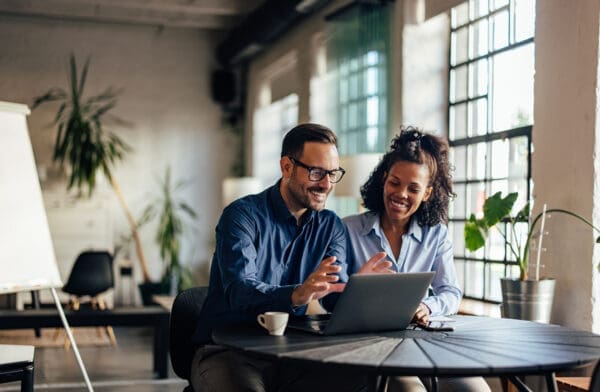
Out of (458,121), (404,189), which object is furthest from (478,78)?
(404,189)

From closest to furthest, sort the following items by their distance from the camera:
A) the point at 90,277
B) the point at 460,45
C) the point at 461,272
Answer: the point at 461,272, the point at 460,45, the point at 90,277

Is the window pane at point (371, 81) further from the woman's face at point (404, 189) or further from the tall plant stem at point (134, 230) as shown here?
the tall plant stem at point (134, 230)

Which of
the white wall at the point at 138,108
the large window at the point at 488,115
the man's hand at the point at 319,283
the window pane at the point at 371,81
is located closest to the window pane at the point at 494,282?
the large window at the point at 488,115

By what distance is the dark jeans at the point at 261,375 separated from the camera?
2.43 m

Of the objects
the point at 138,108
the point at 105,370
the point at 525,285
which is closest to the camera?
the point at 525,285

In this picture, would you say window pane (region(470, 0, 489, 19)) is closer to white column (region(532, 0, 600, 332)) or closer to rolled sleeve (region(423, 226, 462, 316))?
white column (region(532, 0, 600, 332))

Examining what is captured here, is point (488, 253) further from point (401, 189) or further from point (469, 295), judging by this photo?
point (401, 189)

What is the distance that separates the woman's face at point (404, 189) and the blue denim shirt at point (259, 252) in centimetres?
27

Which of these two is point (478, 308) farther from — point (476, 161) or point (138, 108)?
point (138, 108)

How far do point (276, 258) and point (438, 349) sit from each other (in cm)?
83

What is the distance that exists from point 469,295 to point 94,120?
18.4ft

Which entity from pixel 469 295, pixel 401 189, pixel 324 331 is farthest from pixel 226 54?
pixel 324 331

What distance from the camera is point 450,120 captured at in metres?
5.76

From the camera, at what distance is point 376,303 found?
86.7 inches
